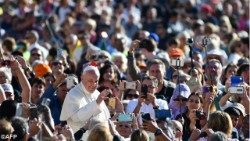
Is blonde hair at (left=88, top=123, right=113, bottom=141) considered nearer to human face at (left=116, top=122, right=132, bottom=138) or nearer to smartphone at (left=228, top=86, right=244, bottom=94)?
human face at (left=116, top=122, right=132, bottom=138)

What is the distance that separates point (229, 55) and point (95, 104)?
325 inches

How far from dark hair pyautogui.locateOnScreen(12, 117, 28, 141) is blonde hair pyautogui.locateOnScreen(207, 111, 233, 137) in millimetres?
2276

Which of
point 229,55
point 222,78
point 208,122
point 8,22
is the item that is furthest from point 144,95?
point 8,22

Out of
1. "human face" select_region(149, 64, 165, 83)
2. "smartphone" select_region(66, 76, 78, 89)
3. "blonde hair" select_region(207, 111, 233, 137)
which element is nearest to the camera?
"blonde hair" select_region(207, 111, 233, 137)

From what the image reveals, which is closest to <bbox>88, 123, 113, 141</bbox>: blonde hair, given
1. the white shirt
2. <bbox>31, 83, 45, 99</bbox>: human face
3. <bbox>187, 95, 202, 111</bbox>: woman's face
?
the white shirt

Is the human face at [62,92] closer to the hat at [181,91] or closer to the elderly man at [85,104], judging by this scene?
the elderly man at [85,104]

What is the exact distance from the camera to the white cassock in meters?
14.2

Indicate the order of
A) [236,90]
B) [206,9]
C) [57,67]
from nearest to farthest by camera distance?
1. [236,90]
2. [57,67]
3. [206,9]

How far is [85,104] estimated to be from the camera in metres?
14.4

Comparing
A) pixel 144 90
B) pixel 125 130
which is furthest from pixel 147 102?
pixel 125 130

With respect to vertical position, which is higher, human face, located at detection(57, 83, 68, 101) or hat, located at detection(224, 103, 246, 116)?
human face, located at detection(57, 83, 68, 101)

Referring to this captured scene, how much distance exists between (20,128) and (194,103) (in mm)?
3528

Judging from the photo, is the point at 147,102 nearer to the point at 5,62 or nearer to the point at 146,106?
the point at 146,106

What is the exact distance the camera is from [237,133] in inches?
574
